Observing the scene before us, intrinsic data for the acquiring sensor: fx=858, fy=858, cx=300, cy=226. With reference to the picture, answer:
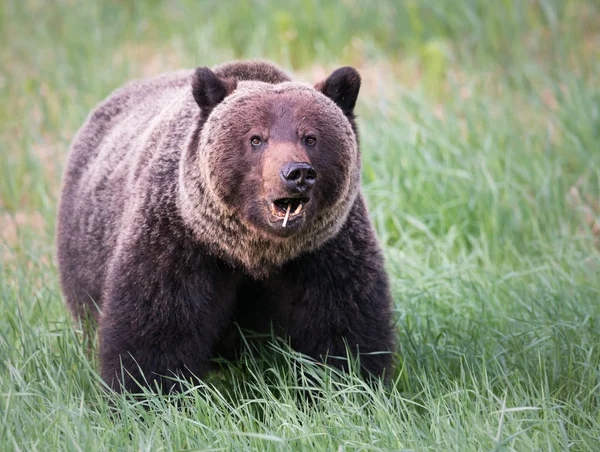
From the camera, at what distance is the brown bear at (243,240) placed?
4266 millimetres

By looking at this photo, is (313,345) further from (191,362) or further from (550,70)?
(550,70)

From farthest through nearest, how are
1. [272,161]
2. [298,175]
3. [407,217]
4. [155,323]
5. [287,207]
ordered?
[407,217]
[155,323]
[287,207]
[272,161]
[298,175]

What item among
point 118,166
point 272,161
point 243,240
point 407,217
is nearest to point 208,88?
point 272,161

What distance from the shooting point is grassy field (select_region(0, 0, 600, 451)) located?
13.2 feet

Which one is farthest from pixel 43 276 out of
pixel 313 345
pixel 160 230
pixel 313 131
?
pixel 313 131

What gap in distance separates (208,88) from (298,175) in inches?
34.7

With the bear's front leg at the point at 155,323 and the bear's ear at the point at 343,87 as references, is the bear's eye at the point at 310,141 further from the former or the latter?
the bear's front leg at the point at 155,323

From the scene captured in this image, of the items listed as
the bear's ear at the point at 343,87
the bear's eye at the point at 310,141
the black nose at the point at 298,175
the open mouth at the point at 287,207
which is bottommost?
the open mouth at the point at 287,207

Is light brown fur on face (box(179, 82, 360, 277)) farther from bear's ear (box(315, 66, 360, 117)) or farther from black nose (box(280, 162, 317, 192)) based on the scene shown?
black nose (box(280, 162, 317, 192))

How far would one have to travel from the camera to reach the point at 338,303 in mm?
4598

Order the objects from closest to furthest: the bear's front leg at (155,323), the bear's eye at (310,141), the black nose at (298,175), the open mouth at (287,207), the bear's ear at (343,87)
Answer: the black nose at (298,175) < the open mouth at (287,207) < the bear's eye at (310,141) < the bear's front leg at (155,323) < the bear's ear at (343,87)

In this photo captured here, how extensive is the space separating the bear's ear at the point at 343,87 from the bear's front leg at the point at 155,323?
1123 mm

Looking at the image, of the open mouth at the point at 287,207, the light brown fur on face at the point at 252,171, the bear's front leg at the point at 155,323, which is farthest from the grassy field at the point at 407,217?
the open mouth at the point at 287,207

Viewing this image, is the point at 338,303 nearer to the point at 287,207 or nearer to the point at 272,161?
the point at 287,207
